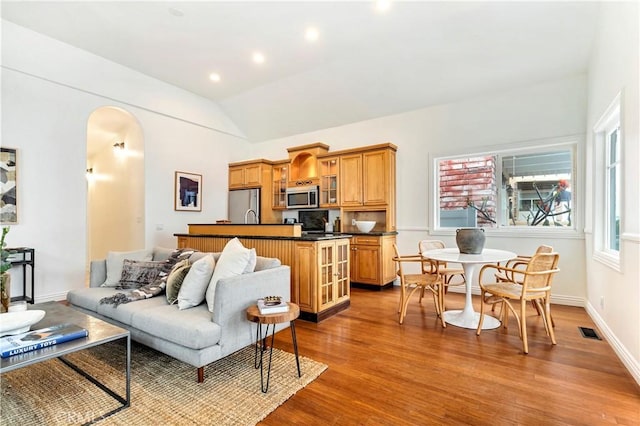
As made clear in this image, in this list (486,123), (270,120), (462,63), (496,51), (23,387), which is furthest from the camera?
(270,120)

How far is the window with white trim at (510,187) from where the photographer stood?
13.7 ft

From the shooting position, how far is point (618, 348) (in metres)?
2.53

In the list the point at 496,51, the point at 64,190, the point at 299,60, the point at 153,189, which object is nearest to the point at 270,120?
the point at 299,60

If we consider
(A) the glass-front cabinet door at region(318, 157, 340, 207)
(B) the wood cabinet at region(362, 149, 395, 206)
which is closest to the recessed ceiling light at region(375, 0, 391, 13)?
(B) the wood cabinet at region(362, 149, 395, 206)

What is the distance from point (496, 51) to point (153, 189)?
5.69m

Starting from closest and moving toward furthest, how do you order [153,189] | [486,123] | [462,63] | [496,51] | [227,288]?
[227,288] < [496,51] < [462,63] < [486,123] < [153,189]

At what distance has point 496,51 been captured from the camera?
388 cm

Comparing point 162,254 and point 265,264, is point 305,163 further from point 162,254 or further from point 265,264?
point 265,264

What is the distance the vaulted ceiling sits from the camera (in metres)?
3.47

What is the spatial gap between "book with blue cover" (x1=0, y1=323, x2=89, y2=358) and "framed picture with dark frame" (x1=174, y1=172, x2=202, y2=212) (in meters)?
4.15

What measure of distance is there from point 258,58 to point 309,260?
3265 millimetres

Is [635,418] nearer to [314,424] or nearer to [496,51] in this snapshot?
[314,424]

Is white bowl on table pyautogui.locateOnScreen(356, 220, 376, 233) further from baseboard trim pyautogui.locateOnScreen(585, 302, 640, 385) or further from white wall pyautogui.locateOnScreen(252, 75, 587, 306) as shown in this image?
baseboard trim pyautogui.locateOnScreen(585, 302, 640, 385)

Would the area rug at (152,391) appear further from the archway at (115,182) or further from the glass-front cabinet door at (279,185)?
the glass-front cabinet door at (279,185)
